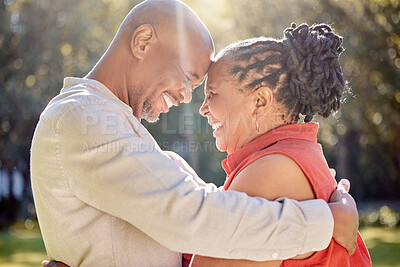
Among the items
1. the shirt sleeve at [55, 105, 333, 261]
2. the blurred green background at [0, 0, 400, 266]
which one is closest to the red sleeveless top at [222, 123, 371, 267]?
the shirt sleeve at [55, 105, 333, 261]

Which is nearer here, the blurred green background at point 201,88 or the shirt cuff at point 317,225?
the shirt cuff at point 317,225

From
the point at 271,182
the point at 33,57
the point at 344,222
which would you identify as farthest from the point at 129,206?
the point at 33,57

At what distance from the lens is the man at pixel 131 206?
72.8 inches

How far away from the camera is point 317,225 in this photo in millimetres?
2000

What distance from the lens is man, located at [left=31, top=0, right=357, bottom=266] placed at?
1.85 metres

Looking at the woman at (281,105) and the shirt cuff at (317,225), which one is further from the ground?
the woman at (281,105)

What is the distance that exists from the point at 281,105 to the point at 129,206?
1.00m

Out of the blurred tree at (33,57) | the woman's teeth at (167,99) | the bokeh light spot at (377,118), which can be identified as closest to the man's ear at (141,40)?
the woman's teeth at (167,99)

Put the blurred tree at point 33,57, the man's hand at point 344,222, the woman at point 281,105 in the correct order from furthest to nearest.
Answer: the blurred tree at point 33,57 → the woman at point 281,105 → the man's hand at point 344,222

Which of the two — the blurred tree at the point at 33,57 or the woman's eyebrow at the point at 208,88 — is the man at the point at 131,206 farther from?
the blurred tree at the point at 33,57

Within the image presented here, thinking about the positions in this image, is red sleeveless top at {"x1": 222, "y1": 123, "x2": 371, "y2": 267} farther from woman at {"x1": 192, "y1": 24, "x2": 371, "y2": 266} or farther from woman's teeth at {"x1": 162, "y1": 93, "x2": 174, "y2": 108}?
woman's teeth at {"x1": 162, "y1": 93, "x2": 174, "y2": 108}

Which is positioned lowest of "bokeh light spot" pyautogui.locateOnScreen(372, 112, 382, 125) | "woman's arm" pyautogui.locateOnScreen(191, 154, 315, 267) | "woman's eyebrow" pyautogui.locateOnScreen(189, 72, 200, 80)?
"bokeh light spot" pyautogui.locateOnScreen(372, 112, 382, 125)

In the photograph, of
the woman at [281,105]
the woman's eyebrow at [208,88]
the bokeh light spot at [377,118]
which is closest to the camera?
the woman at [281,105]

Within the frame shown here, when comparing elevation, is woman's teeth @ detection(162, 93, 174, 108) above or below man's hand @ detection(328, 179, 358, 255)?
above
